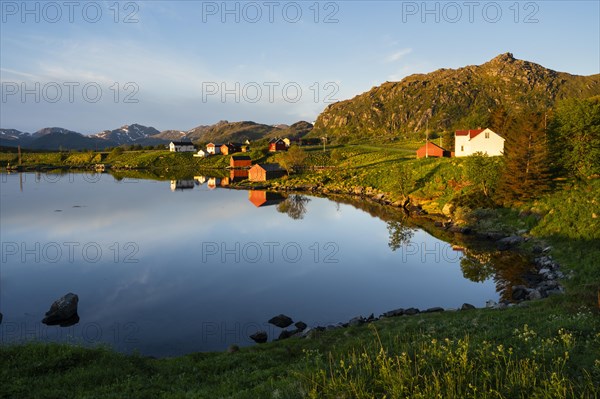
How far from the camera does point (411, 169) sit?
7981cm

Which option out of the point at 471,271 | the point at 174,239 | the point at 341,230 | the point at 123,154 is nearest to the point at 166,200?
the point at 174,239

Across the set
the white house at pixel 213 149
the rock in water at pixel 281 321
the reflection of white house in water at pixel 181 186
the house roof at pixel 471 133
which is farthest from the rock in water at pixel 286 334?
the white house at pixel 213 149

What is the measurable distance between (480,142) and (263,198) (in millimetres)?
47257

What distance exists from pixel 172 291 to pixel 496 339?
2484 cm

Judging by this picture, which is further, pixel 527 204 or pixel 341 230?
pixel 341 230

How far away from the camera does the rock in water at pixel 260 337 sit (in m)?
22.1

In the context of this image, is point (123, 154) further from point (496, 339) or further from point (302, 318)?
point (496, 339)

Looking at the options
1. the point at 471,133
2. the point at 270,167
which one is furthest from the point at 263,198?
the point at 471,133

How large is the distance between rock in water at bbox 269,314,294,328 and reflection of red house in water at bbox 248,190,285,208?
161 feet

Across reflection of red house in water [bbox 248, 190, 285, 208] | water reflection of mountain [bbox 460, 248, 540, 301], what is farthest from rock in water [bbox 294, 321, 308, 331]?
reflection of red house in water [bbox 248, 190, 285, 208]

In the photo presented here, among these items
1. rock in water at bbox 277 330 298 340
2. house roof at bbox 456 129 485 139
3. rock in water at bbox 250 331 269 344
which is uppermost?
house roof at bbox 456 129 485 139

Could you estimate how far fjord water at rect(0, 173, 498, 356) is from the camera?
2444 centimetres

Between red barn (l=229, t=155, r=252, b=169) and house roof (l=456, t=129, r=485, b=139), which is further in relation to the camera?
red barn (l=229, t=155, r=252, b=169)

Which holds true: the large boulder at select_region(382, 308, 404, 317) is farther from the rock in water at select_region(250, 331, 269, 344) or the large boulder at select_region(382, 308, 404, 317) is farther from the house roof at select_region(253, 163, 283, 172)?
the house roof at select_region(253, 163, 283, 172)
